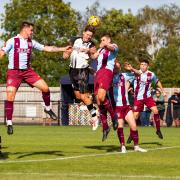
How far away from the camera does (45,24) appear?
226 feet

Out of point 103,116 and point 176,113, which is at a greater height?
point 103,116

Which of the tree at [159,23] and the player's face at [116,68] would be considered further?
the tree at [159,23]

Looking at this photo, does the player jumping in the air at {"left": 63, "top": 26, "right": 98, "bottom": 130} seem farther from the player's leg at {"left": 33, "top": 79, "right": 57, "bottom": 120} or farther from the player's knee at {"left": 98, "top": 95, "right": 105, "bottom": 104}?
the player's leg at {"left": 33, "top": 79, "right": 57, "bottom": 120}

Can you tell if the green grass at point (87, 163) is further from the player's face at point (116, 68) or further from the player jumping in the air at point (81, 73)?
the player's face at point (116, 68)

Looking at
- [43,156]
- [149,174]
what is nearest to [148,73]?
[43,156]

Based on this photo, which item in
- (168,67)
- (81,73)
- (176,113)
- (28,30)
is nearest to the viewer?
(28,30)

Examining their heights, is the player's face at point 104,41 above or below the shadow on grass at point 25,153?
above

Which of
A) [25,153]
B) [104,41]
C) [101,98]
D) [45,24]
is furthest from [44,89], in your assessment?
[45,24]

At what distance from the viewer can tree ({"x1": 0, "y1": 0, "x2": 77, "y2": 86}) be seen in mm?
68125

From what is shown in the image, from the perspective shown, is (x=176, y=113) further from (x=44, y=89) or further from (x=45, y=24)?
(x=45, y=24)

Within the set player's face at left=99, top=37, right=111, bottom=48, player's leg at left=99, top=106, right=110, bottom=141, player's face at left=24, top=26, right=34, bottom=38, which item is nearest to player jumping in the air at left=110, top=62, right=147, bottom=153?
player's leg at left=99, top=106, right=110, bottom=141

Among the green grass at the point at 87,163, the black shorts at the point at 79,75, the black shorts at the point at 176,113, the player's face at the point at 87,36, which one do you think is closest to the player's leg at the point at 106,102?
the green grass at the point at 87,163

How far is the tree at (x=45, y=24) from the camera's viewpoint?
68.1 m

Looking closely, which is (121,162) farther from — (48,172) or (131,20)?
(131,20)
